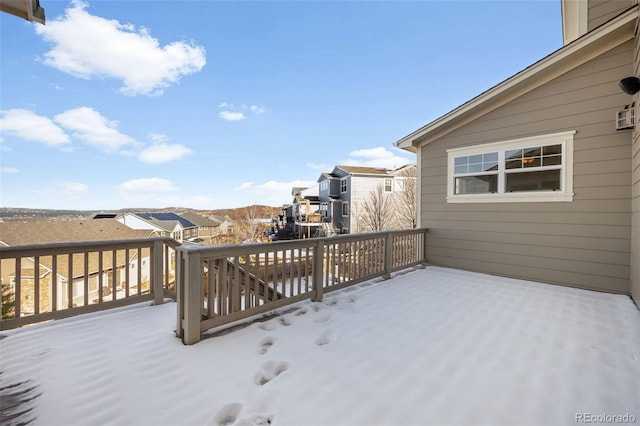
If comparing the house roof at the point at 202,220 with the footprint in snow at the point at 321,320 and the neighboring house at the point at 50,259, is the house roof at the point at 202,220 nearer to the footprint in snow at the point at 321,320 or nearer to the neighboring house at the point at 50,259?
the neighboring house at the point at 50,259

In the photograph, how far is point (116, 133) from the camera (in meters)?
12.4

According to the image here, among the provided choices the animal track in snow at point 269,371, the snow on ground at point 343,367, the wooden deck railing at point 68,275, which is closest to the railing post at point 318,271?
the snow on ground at point 343,367

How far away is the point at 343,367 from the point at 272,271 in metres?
1.76

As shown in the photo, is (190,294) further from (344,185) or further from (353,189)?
(344,185)

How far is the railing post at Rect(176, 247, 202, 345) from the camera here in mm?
2381

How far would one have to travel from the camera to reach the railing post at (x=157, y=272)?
11.0 feet

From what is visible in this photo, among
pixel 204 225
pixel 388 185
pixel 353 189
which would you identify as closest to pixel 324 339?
pixel 353 189

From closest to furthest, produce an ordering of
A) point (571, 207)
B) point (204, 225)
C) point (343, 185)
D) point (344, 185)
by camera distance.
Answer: point (571, 207)
point (344, 185)
point (343, 185)
point (204, 225)

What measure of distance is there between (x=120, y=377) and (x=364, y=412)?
171 cm

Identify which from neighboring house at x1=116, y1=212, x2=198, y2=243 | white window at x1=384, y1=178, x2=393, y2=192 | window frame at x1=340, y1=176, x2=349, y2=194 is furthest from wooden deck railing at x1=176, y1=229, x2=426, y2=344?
window frame at x1=340, y1=176, x2=349, y2=194

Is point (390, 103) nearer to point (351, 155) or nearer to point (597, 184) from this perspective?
point (597, 184)

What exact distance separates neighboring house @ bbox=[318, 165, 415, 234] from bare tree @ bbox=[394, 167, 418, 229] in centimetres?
39

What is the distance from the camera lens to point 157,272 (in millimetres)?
3377

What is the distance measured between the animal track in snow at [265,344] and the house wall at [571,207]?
4.42 m
